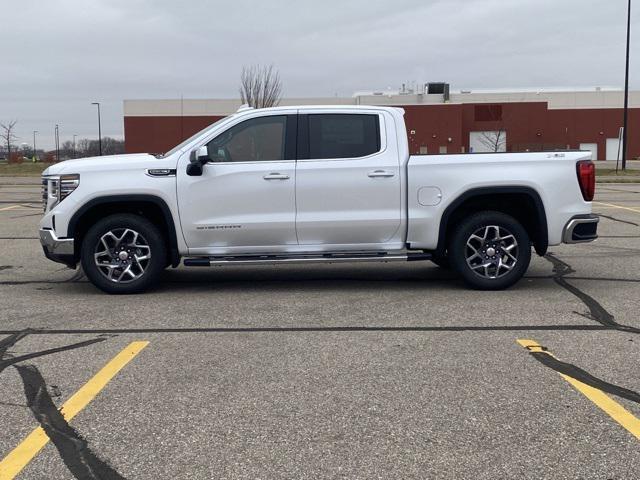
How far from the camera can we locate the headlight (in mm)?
6984

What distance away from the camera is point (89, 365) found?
16.0 ft

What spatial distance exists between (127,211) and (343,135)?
2562 mm

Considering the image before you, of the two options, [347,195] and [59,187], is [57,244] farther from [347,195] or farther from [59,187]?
[347,195]

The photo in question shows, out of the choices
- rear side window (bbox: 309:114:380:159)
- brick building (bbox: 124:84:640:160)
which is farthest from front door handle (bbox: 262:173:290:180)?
brick building (bbox: 124:84:640:160)

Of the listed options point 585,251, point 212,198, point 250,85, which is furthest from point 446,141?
point 212,198

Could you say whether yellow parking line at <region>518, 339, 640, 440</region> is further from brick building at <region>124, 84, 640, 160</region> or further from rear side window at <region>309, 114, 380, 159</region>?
brick building at <region>124, 84, 640, 160</region>

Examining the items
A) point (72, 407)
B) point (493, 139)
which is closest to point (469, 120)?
point (493, 139)

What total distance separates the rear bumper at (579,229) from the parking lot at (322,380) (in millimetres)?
611

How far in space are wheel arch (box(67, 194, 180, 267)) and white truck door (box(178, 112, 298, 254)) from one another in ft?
0.57

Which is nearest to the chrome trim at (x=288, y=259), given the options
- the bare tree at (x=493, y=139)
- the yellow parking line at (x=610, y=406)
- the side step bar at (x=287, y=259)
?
the side step bar at (x=287, y=259)

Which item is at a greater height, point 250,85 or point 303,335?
point 250,85

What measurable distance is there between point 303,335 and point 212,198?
2.13 meters

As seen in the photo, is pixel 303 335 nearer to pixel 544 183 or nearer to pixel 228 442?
pixel 228 442

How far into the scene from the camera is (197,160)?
272 inches
